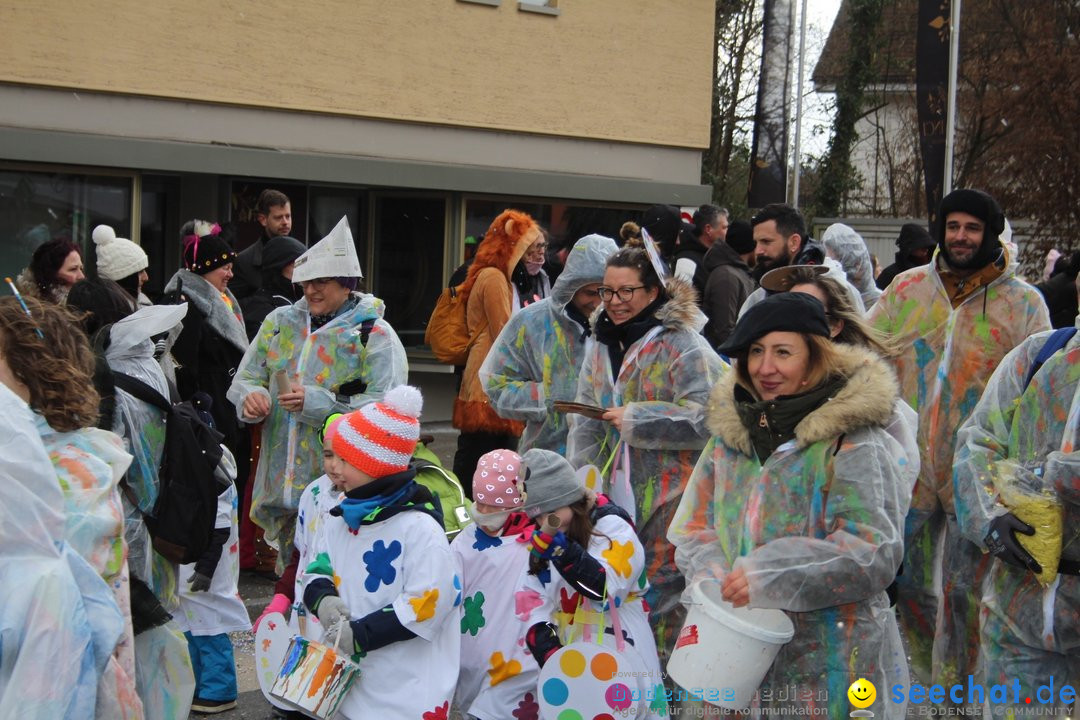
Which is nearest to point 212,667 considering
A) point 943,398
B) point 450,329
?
point 450,329

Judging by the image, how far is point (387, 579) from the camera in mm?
4230

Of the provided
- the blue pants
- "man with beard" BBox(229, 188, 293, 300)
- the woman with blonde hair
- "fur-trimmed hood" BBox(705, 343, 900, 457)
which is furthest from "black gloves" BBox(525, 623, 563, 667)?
"man with beard" BBox(229, 188, 293, 300)

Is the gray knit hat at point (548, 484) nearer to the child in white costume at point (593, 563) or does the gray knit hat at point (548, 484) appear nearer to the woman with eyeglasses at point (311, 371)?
the child in white costume at point (593, 563)

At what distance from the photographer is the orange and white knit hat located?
168 inches

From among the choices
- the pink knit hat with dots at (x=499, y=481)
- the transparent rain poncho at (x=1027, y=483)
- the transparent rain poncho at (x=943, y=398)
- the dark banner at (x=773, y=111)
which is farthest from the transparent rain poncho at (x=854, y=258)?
the dark banner at (x=773, y=111)

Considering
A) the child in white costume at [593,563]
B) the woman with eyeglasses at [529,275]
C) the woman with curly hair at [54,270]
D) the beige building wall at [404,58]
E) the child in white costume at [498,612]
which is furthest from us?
the beige building wall at [404,58]

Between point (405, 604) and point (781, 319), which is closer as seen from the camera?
point (781, 319)

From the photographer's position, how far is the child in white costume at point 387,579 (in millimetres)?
4125

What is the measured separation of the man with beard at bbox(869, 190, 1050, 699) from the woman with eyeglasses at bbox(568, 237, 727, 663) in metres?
1.02

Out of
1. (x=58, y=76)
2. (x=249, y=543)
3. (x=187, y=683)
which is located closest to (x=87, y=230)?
(x=58, y=76)

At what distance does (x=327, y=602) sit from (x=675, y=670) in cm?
120

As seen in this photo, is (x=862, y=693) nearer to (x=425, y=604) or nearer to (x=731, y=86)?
(x=425, y=604)

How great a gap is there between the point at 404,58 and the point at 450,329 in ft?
20.7

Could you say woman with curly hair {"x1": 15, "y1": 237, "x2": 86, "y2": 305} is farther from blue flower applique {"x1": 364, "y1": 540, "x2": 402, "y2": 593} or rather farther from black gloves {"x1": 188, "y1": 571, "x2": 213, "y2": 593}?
blue flower applique {"x1": 364, "y1": 540, "x2": 402, "y2": 593}
